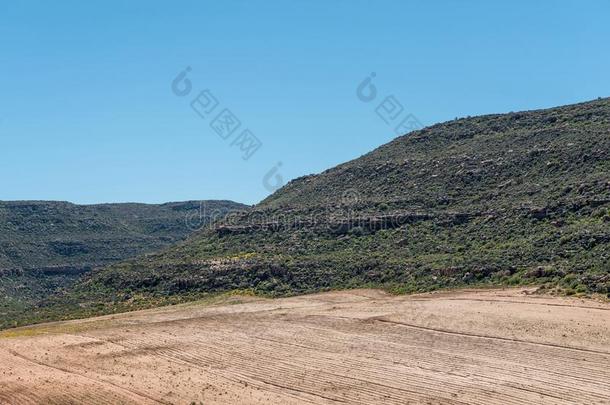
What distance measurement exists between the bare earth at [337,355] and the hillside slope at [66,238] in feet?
146

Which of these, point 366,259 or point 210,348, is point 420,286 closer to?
point 366,259

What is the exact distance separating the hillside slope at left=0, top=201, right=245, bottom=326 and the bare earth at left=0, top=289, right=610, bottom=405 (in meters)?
44.4

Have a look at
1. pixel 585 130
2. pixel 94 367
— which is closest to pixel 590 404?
pixel 94 367

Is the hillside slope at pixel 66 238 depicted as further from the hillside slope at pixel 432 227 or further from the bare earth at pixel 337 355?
the bare earth at pixel 337 355

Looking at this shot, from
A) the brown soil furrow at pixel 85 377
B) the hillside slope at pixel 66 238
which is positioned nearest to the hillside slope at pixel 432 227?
the hillside slope at pixel 66 238

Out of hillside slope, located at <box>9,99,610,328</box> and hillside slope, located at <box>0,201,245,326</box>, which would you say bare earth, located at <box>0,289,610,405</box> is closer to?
hillside slope, located at <box>9,99,610,328</box>

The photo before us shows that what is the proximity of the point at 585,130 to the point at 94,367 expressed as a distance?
179 ft

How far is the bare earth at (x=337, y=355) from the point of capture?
33906 mm

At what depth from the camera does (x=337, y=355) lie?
137 ft

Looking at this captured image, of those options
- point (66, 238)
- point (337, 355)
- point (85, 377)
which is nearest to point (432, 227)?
point (337, 355)

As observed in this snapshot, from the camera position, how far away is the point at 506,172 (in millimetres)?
77188

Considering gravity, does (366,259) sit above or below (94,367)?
below

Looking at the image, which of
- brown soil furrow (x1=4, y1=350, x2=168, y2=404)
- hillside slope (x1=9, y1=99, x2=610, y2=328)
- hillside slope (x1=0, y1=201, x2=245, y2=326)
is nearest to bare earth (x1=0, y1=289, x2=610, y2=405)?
brown soil furrow (x1=4, y1=350, x2=168, y2=404)

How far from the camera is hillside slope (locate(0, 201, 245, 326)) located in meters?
105
